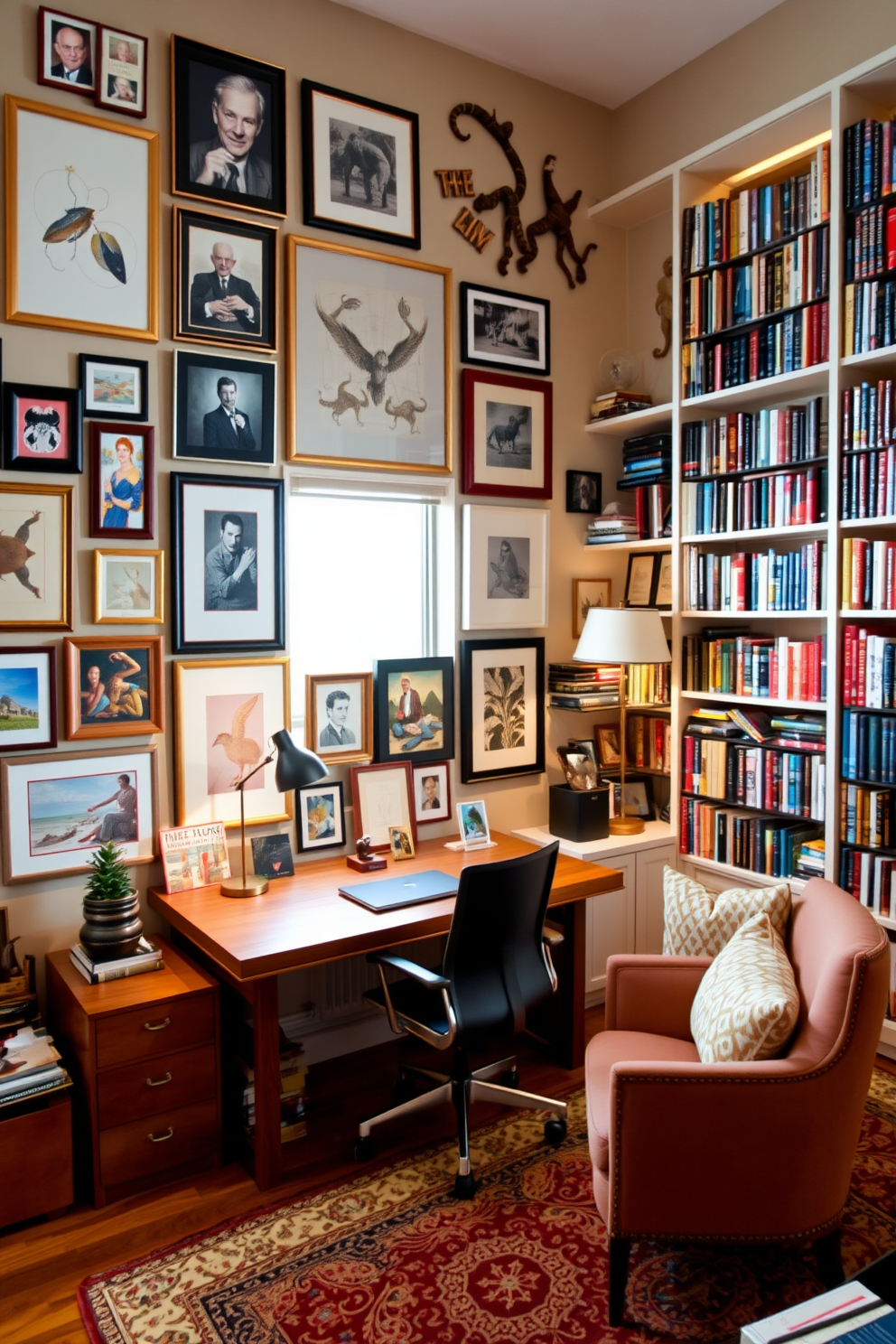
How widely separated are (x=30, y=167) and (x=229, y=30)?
89 cm

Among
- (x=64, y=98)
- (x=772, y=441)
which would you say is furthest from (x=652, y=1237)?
(x=64, y=98)

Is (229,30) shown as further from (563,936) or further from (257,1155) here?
(257,1155)

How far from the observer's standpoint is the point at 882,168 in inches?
119

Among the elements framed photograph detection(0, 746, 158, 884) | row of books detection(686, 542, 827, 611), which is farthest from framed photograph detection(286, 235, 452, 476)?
framed photograph detection(0, 746, 158, 884)

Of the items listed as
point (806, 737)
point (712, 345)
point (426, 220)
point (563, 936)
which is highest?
point (426, 220)

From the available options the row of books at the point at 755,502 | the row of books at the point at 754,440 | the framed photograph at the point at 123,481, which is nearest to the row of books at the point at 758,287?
the row of books at the point at 754,440

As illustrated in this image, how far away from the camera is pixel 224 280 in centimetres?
312

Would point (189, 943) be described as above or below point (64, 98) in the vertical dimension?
below

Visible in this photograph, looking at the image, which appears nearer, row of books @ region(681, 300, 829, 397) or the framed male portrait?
the framed male portrait

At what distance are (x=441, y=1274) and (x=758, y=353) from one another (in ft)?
10.2

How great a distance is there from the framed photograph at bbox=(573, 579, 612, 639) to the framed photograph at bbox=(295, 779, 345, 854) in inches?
52.6

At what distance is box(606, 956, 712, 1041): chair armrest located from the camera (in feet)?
8.50

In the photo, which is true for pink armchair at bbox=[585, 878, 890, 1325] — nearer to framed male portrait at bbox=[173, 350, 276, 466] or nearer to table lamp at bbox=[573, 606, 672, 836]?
table lamp at bbox=[573, 606, 672, 836]

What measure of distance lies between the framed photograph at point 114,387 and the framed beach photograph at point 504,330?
4.34ft
